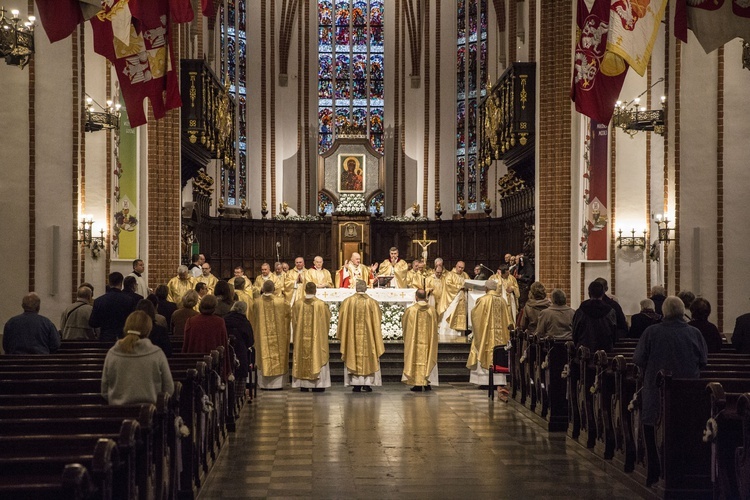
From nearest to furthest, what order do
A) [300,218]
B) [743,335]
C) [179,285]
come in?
[743,335], [179,285], [300,218]

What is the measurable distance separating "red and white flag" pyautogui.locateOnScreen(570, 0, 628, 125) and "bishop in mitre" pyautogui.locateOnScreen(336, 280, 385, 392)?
525cm

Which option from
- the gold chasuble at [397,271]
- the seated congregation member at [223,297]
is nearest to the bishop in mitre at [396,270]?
the gold chasuble at [397,271]

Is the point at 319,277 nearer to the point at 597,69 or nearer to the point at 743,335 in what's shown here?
the point at 597,69

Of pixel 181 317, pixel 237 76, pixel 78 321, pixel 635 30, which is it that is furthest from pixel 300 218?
pixel 635 30

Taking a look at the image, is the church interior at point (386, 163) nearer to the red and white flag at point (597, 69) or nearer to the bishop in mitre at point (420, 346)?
the red and white flag at point (597, 69)

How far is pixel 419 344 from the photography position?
1622 centimetres

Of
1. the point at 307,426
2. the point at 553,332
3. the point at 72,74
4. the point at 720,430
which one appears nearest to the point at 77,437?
the point at 720,430

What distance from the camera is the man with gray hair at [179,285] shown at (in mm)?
18169

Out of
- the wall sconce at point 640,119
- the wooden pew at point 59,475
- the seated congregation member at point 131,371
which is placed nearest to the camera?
the wooden pew at point 59,475

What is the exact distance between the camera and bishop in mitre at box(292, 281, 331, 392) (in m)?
16.0

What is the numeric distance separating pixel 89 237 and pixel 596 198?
29.0 feet

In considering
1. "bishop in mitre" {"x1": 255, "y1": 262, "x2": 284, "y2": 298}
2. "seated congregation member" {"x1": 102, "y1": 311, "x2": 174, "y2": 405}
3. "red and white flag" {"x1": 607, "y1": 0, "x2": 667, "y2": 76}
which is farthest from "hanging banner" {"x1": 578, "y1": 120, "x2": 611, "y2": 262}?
"seated congregation member" {"x1": 102, "y1": 311, "x2": 174, "y2": 405}

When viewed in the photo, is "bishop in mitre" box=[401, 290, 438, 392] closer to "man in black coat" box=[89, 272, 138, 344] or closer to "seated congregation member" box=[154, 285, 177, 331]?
"seated congregation member" box=[154, 285, 177, 331]

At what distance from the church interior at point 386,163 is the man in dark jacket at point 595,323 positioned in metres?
1.13
